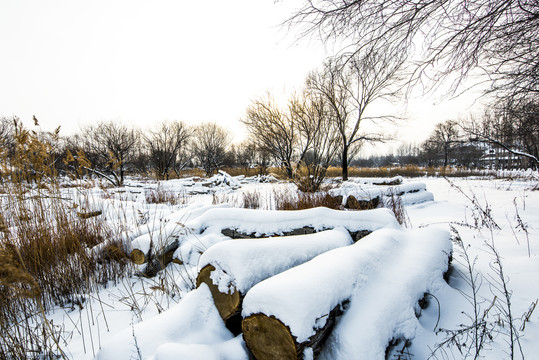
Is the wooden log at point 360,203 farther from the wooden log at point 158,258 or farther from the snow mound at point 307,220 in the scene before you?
the wooden log at point 158,258

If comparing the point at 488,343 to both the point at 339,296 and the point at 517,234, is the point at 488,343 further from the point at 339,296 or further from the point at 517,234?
the point at 517,234

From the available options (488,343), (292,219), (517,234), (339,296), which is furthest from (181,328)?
(517,234)

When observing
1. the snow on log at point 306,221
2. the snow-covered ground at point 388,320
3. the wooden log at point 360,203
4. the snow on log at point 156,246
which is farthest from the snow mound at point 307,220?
the wooden log at point 360,203

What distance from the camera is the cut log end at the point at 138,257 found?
2400 mm

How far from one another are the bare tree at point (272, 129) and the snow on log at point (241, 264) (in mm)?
11412

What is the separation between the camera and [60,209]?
2328mm

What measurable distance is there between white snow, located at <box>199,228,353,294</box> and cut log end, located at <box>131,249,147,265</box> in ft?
4.45

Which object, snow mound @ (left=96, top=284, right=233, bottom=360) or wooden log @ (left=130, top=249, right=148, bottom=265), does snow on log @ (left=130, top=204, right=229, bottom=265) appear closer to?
wooden log @ (left=130, top=249, right=148, bottom=265)

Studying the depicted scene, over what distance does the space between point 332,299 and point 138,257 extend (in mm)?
2261

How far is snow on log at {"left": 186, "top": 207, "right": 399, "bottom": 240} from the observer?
224 cm

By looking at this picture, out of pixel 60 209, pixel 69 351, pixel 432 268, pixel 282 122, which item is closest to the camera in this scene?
pixel 69 351

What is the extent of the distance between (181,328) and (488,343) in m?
1.62

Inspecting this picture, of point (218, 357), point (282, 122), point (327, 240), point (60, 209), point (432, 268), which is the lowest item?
point (218, 357)

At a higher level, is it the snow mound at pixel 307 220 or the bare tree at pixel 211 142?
the bare tree at pixel 211 142
